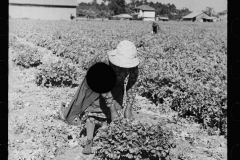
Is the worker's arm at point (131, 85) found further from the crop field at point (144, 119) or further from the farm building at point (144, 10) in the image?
the farm building at point (144, 10)

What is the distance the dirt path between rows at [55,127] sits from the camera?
155 inches

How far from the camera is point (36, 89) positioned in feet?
22.7

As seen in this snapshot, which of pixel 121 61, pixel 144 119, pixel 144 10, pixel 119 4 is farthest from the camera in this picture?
pixel 119 4

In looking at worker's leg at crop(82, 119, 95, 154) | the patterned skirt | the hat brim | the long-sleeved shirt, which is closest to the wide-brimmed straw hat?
the hat brim

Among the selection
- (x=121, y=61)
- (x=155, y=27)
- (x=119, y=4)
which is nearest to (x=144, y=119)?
(x=121, y=61)

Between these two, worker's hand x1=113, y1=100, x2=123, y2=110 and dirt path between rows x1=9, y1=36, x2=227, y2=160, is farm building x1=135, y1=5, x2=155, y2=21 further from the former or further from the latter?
worker's hand x1=113, y1=100, x2=123, y2=110

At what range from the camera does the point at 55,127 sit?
4523 millimetres

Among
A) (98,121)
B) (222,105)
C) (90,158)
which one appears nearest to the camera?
(90,158)

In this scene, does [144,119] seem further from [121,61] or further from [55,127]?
[121,61]

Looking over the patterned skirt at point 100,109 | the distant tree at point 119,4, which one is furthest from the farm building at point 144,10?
the patterned skirt at point 100,109

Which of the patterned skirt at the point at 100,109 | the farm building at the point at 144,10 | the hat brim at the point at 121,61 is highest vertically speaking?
the farm building at the point at 144,10
